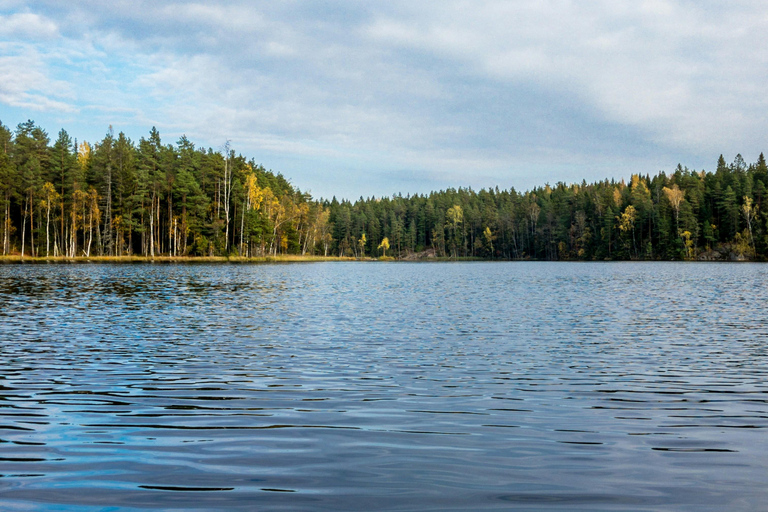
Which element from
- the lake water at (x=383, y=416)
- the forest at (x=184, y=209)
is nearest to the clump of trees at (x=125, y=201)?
the forest at (x=184, y=209)

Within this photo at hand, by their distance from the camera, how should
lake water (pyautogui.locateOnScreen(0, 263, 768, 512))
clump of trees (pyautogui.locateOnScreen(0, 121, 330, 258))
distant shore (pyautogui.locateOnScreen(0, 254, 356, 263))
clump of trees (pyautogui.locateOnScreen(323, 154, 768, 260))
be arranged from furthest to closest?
clump of trees (pyautogui.locateOnScreen(323, 154, 768, 260)), clump of trees (pyautogui.locateOnScreen(0, 121, 330, 258)), distant shore (pyautogui.locateOnScreen(0, 254, 356, 263)), lake water (pyautogui.locateOnScreen(0, 263, 768, 512))

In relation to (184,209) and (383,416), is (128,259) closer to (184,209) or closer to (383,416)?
(184,209)

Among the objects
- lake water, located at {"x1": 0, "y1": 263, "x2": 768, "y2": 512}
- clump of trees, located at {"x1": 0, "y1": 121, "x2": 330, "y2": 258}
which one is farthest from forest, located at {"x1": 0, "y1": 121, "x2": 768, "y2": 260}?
lake water, located at {"x1": 0, "y1": 263, "x2": 768, "y2": 512}

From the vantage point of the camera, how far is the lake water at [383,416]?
20.1 feet

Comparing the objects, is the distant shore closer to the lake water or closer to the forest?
the forest

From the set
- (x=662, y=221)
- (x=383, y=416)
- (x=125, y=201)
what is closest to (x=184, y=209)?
(x=125, y=201)

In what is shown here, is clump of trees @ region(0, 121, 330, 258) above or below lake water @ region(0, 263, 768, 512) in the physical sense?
above

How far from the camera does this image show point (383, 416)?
928 centimetres

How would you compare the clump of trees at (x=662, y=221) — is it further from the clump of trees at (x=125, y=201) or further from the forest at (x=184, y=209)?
the clump of trees at (x=125, y=201)

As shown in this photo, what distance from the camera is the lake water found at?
20.1 ft

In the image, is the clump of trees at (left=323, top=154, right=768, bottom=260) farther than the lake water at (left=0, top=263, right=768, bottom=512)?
Yes

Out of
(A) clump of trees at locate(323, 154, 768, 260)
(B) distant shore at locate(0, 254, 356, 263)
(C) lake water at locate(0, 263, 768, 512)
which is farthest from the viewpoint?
(A) clump of trees at locate(323, 154, 768, 260)

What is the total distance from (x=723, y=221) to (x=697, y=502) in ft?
526

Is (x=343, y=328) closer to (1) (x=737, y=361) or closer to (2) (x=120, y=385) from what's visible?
(2) (x=120, y=385)
